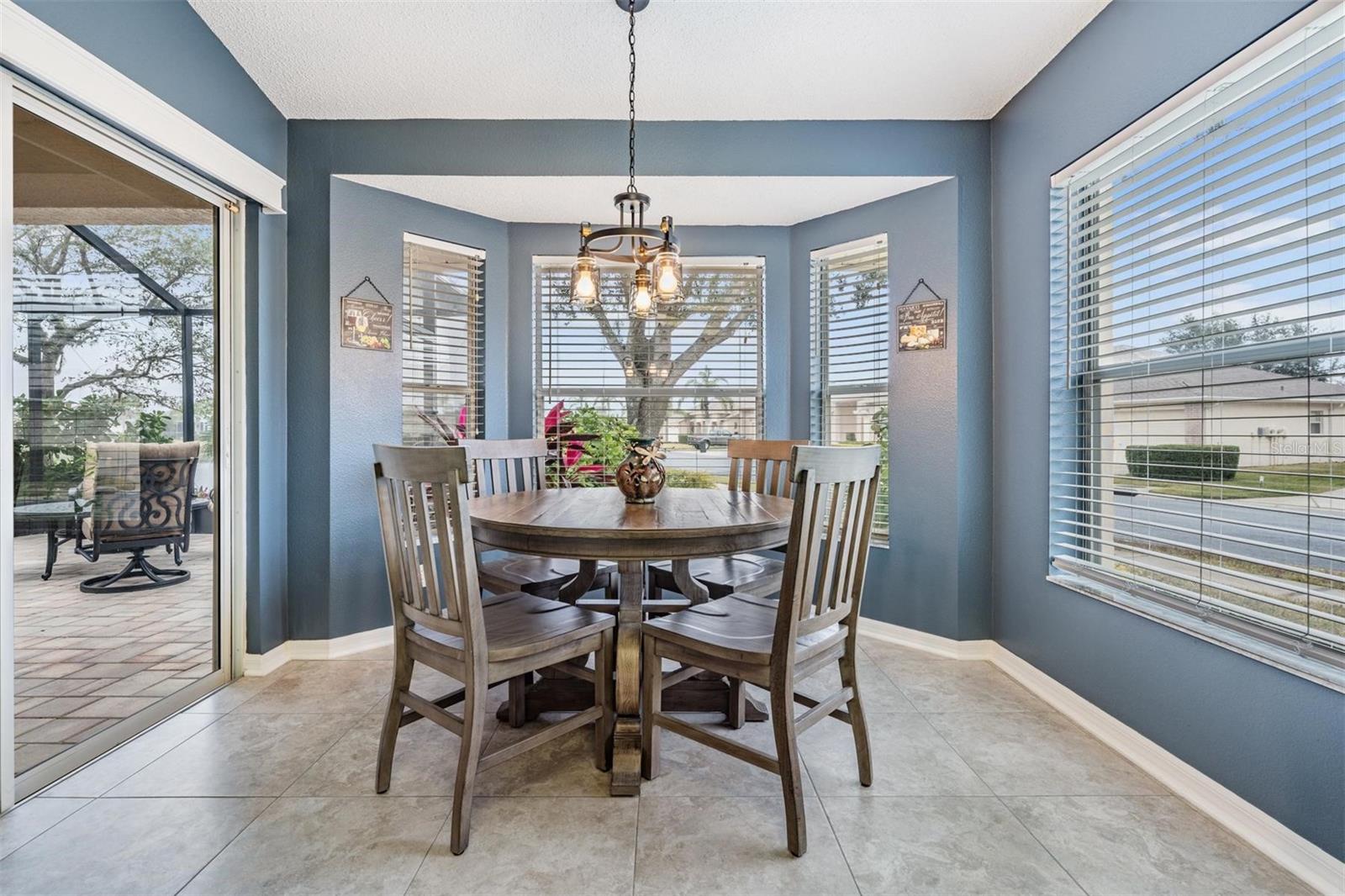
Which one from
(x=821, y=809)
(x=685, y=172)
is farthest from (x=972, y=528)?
(x=685, y=172)

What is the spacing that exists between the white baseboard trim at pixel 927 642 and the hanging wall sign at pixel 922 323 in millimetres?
1465

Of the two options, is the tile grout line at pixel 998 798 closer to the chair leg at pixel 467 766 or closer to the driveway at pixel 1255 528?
the driveway at pixel 1255 528

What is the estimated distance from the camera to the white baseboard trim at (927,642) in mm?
2811

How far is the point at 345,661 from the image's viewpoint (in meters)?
2.75

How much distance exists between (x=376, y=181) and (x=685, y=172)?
156 centimetres

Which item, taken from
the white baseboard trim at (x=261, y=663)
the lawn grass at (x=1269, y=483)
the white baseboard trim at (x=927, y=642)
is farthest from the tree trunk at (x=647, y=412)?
the lawn grass at (x=1269, y=483)

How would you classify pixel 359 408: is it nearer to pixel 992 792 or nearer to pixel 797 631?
pixel 797 631

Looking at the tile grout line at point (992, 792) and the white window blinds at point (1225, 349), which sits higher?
the white window blinds at point (1225, 349)

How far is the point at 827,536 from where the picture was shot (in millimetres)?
1582

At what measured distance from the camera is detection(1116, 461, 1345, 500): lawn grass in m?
1.41

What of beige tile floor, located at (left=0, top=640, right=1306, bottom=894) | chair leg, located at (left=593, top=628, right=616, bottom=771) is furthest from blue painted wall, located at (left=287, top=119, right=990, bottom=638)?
chair leg, located at (left=593, top=628, right=616, bottom=771)

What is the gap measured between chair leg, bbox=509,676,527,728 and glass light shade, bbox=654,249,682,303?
1504mm

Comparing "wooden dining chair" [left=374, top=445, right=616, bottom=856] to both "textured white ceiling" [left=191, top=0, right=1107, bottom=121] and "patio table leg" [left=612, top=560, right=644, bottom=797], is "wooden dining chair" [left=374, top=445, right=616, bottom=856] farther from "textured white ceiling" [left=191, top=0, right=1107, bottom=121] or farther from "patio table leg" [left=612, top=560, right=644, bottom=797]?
"textured white ceiling" [left=191, top=0, right=1107, bottom=121]

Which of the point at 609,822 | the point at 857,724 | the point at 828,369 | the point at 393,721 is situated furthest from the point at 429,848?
the point at 828,369
